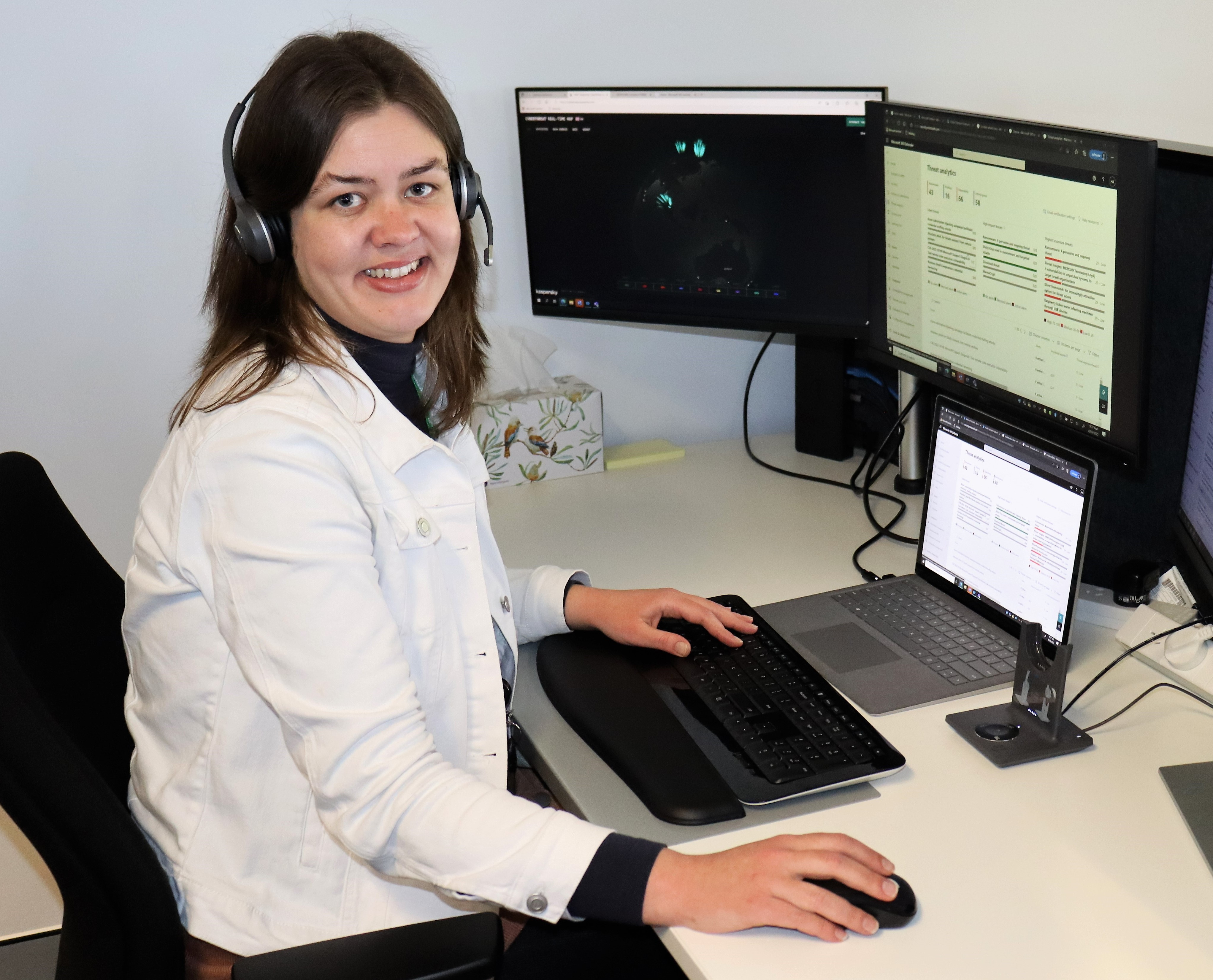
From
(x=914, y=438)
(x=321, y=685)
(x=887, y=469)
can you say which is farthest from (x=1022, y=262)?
(x=321, y=685)

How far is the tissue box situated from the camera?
1.78 meters

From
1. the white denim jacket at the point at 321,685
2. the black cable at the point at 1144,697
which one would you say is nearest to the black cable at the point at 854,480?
the black cable at the point at 1144,697

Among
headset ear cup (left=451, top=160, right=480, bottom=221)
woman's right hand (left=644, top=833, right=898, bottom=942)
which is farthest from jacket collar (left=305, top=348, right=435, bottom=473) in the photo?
woman's right hand (left=644, top=833, right=898, bottom=942)

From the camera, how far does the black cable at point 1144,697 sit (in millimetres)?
1085

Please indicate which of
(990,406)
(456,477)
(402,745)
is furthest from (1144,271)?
(402,745)

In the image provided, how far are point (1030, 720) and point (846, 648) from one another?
220mm

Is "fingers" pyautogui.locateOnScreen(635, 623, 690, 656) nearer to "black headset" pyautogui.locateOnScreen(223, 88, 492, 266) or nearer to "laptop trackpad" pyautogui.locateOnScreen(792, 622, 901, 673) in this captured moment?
"laptop trackpad" pyautogui.locateOnScreen(792, 622, 901, 673)

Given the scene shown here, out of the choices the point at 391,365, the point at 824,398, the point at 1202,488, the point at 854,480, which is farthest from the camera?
the point at 824,398

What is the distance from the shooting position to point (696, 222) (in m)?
1.69

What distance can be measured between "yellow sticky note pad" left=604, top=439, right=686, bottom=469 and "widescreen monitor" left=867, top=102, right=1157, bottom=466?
1.65 feet

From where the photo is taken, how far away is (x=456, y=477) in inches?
44.2

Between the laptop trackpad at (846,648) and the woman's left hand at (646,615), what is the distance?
0.07m

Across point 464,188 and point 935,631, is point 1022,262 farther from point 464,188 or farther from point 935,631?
point 464,188

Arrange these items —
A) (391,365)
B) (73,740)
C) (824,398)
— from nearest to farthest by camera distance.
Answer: (73,740), (391,365), (824,398)
